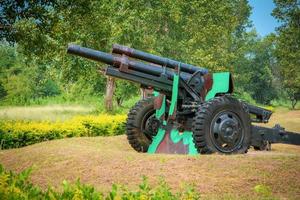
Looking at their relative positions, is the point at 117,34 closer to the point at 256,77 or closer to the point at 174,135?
the point at 174,135

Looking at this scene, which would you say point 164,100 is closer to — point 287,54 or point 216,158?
point 216,158

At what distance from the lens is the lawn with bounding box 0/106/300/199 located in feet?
22.2

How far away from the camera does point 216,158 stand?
8242 millimetres

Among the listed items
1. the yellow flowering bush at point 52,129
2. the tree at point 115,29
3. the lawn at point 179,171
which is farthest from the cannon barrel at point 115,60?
the tree at point 115,29

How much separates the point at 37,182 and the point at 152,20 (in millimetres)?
23834

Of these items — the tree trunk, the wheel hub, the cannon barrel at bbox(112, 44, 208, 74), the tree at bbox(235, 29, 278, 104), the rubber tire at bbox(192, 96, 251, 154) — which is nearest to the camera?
the rubber tire at bbox(192, 96, 251, 154)

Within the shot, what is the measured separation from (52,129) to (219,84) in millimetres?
5437

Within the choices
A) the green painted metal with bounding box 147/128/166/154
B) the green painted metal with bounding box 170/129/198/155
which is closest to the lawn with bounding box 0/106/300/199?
the green painted metal with bounding box 170/129/198/155

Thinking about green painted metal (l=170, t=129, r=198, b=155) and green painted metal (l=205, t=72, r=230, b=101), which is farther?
green painted metal (l=205, t=72, r=230, b=101)

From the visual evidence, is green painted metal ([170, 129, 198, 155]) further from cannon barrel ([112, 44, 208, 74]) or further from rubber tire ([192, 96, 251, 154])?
cannon barrel ([112, 44, 208, 74])

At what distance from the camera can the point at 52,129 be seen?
43.6ft

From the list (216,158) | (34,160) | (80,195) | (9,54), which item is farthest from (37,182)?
(9,54)

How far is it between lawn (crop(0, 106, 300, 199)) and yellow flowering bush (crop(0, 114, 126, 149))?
9.94 feet

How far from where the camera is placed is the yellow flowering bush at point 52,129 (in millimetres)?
12236
